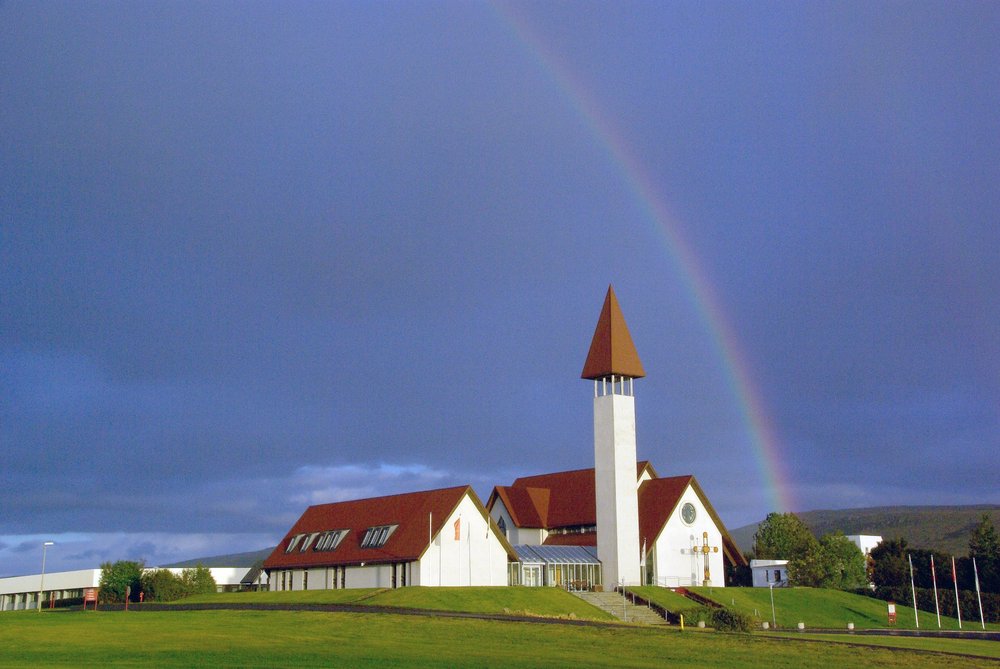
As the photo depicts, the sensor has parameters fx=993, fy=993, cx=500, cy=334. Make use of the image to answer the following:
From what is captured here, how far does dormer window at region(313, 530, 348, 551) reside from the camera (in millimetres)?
68625

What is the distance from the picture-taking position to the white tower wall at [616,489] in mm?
68250

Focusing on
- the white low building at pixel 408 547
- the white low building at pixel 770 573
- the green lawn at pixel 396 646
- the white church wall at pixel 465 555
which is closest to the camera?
the green lawn at pixel 396 646

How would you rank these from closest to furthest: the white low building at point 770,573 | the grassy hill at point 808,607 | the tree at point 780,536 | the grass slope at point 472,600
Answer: the grass slope at point 472,600, the grassy hill at point 808,607, the white low building at point 770,573, the tree at point 780,536

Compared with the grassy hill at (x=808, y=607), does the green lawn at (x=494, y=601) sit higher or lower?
higher

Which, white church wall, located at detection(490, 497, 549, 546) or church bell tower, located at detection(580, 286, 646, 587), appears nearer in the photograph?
church bell tower, located at detection(580, 286, 646, 587)

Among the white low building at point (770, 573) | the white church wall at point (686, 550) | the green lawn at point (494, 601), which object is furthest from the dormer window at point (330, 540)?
the white low building at point (770, 573)

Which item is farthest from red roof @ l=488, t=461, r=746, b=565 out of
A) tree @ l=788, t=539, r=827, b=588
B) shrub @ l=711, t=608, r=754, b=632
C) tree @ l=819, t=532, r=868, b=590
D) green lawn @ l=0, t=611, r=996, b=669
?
green lawn @ l=0, t=611, r=996, b=669

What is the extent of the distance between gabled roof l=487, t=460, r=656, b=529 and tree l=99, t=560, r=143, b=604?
1063 inches

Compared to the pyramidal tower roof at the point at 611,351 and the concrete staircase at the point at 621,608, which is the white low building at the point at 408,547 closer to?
the concrete staircase at the point at 621,608

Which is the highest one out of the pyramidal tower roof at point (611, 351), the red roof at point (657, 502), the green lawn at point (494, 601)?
the pyramidal tower roof at point (611, 351)

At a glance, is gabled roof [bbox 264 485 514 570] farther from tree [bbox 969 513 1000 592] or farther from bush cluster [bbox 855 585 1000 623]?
tree [bbox 969 513 1000 592]

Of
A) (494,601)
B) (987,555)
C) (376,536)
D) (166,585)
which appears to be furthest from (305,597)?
(987,555)

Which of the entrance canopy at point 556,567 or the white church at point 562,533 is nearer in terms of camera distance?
the white church at point 562,533

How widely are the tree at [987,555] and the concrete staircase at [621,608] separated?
35491 mm
